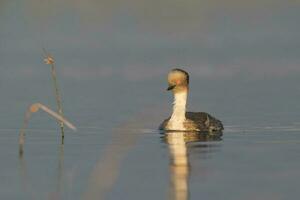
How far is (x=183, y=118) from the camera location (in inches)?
784

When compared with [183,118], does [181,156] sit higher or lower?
lower

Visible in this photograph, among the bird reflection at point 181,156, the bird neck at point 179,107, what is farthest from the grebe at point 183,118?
the bird reflection at point 181,156

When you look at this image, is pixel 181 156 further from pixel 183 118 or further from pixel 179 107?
pixel 179 107

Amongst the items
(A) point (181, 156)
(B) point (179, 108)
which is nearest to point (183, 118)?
(B) point (179, 108)

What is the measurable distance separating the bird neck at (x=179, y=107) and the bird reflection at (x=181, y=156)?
1.68 ft

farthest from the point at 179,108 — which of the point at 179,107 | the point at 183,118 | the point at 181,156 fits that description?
the point at 181,156

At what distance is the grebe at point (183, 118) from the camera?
19.4 meters

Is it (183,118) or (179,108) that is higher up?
(179,108)

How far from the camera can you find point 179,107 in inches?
796

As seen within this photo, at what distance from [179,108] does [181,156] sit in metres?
4.87

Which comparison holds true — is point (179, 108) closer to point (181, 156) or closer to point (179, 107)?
point (179, 107)

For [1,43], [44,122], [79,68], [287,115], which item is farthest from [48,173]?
[1,43]

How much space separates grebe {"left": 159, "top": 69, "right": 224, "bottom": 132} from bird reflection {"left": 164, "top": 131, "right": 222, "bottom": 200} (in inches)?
8.9

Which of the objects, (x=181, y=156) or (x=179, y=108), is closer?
(x=181, y=156)
